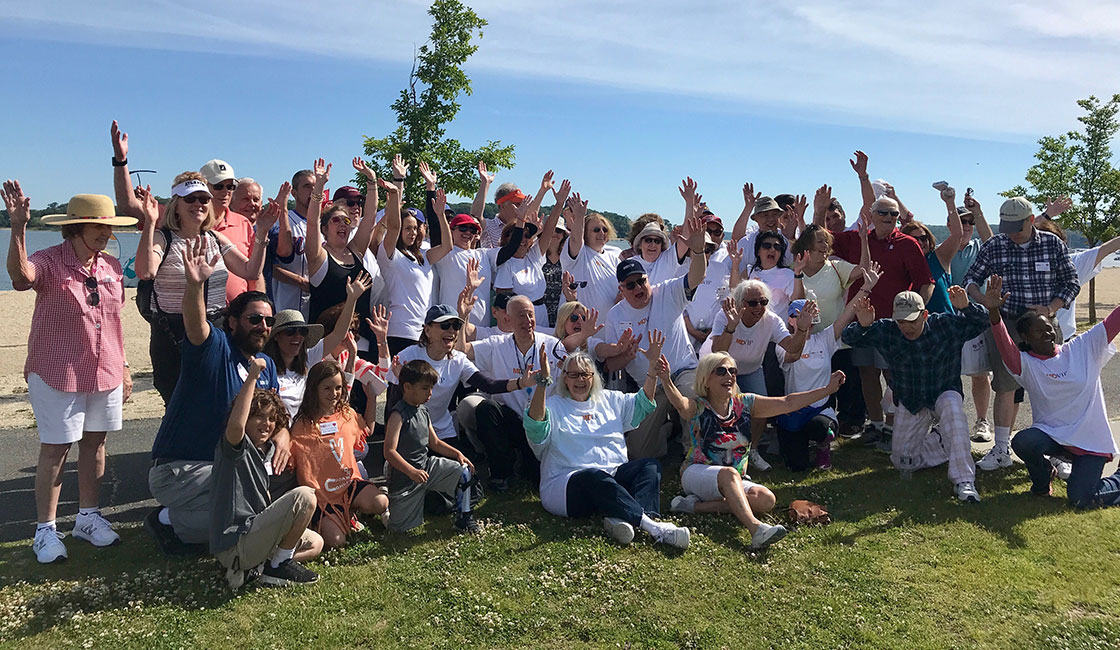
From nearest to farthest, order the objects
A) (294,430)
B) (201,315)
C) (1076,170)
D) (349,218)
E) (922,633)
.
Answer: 1. (922,633)
2. (201,315)
3. (294,430)
4. (349,218)
5. (1076,170)

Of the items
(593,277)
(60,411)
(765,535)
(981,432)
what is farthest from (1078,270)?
(60,411)

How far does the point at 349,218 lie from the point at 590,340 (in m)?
2.47

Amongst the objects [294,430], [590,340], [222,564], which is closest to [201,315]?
[294,430]

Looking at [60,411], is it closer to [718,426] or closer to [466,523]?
[466,523]

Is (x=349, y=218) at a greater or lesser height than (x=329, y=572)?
greater

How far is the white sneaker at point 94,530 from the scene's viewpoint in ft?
19.4

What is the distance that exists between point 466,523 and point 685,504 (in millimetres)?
1715

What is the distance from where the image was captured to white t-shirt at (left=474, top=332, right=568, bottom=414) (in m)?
7.29

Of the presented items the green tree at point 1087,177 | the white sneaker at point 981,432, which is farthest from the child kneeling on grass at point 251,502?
the green tree at point 1087,177

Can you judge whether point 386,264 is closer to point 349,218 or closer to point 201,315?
point 349,218

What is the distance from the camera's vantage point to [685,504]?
6.55m

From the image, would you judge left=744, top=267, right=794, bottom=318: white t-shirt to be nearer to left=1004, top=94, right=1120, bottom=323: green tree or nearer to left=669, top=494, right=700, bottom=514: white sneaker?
left=669, top=494, right=700, bottom=514: white sneaker

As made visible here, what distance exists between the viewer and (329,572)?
5.47 m

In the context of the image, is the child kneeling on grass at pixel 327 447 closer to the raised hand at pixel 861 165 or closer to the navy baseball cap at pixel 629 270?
the navy baseball cap at pixel 629 270
